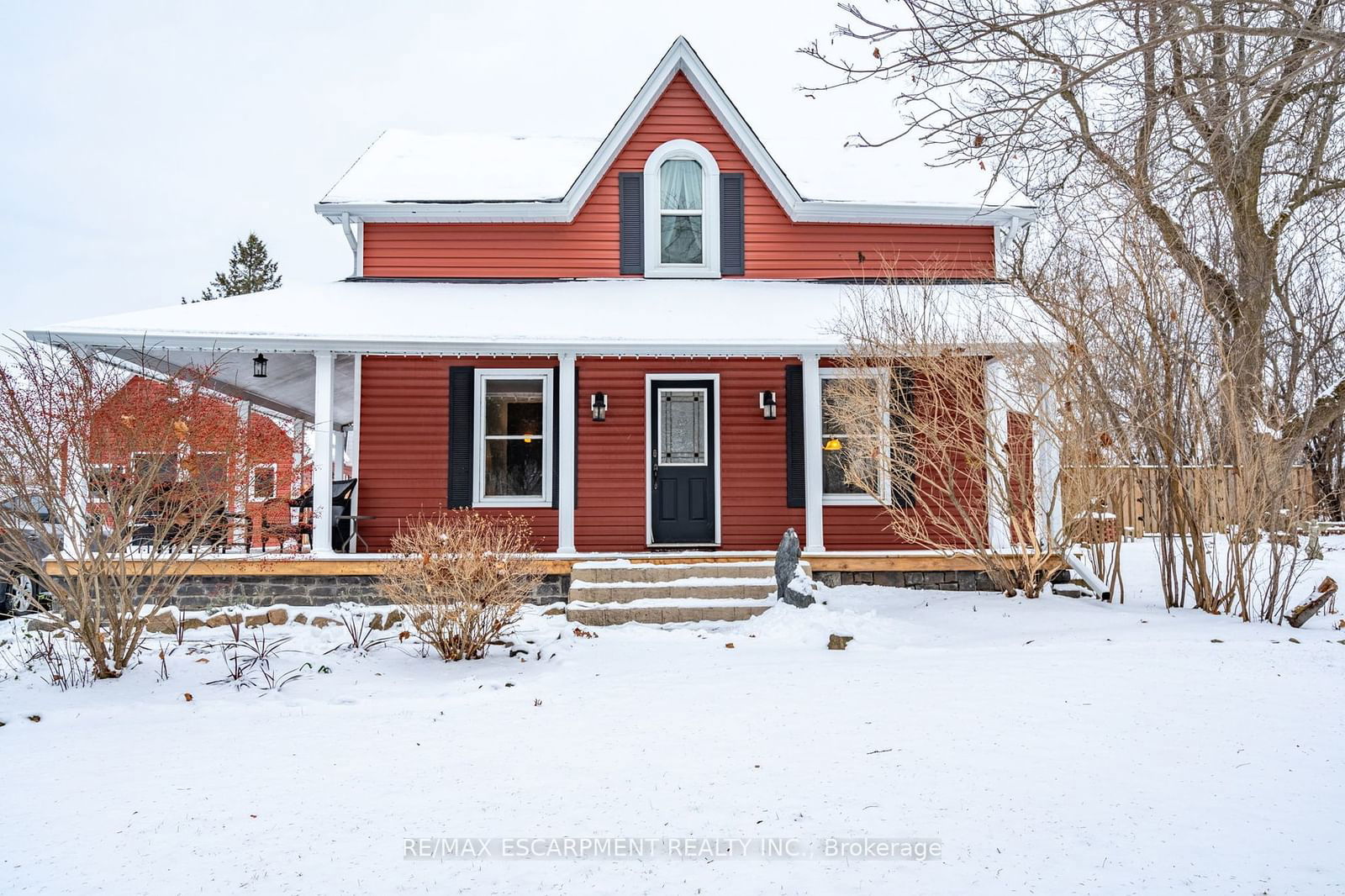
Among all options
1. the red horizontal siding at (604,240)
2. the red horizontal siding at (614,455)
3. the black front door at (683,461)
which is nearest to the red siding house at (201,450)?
the red horizontal siding at (614,455)

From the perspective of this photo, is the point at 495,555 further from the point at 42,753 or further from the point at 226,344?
the point at 226,344

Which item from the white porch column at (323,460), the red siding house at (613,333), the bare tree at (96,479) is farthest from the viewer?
the red siding house at (613,333)

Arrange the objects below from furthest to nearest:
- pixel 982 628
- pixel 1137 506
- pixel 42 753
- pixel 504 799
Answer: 1. pixel 1137 506
2. pixel 982 628
3. pixel 42 753
4. pixel 504 799

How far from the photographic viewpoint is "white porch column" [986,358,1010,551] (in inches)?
302

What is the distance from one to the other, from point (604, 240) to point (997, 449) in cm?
553

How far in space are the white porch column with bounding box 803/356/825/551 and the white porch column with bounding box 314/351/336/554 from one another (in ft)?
16.4

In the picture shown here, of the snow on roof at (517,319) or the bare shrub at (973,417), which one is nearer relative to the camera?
the bare shrub at (973,417)

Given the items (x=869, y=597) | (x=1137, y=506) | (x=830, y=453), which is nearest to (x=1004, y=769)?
(x=869, y=597)

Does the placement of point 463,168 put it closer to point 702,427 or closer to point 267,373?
point 267,373

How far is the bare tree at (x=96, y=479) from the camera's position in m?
5.68

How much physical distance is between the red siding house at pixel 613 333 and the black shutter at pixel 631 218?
0.03 meters

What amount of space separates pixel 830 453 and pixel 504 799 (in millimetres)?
7401

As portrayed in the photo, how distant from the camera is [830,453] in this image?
1044 centimetres

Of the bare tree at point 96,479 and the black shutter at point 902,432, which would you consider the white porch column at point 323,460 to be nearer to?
the bare tree at point 96,479
